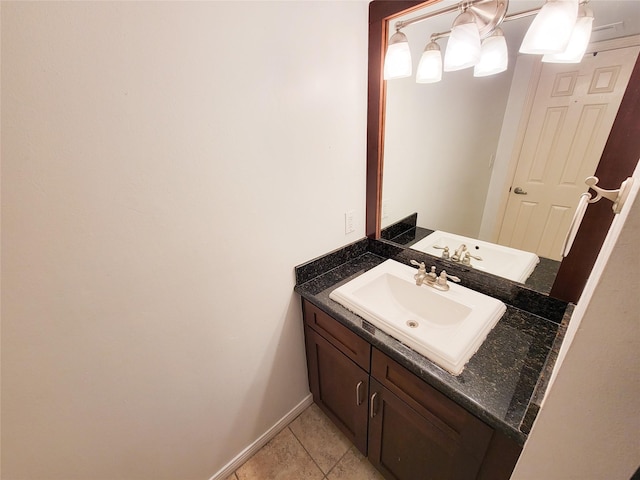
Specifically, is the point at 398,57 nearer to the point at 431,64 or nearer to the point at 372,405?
the point at 431,64

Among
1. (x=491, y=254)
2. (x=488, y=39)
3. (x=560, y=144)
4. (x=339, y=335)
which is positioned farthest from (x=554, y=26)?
(x=339, y=335)

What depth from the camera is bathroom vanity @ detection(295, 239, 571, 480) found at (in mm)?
666

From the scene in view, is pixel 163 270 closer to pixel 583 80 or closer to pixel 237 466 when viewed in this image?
pixel 237 466

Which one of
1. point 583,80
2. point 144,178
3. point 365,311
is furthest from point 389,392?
point 583,80

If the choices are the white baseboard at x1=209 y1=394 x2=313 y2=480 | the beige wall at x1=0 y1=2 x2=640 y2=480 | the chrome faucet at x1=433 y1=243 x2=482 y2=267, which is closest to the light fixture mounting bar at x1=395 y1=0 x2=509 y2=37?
the beige wall at x1=0 y1=2 x2=640 y2=480

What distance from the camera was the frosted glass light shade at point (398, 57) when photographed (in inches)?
38.8

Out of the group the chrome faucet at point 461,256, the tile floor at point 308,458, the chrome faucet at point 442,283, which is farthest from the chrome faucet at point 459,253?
the tile floor at point 308,458

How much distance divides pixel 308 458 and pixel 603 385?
138 cm

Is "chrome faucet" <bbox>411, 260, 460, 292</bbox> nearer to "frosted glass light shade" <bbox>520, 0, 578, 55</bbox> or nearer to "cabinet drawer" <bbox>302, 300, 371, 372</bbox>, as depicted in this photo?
"cabinet drawer" <bbox>302, 300, 371, 372</bbox>

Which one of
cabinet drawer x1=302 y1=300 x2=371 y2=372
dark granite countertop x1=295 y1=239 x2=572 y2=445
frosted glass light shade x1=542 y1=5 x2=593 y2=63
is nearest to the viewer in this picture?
dark granite countertop x1=295 y1=239 x2=572 y2=445

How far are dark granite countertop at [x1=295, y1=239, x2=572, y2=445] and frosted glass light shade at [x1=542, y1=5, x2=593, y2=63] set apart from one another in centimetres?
80

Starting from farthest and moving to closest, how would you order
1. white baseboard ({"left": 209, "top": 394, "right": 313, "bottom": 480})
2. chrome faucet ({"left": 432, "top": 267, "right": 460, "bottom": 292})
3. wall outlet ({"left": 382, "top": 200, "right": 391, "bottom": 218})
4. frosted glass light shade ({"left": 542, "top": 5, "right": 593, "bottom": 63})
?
wall outlet ({"left": 382, "top": 200, "right": 391, "bottom": 218}) → white baseboard ({"left": 209, "top": 394, "right": 313, "bottom": 480}) → chrome faucet ({"left": 432, "top": 267, "right": 460, "bottom": 292}) → frosted glass light shade ({"left": 542, "top": 5, "right": 593, "bottom": 63})

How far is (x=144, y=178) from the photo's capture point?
2.27ft

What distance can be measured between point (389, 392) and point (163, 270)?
890mm
